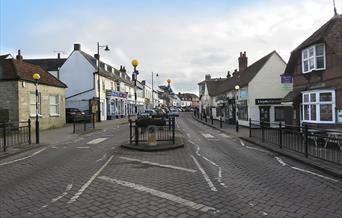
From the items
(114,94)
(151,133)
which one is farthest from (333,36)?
(114,94)

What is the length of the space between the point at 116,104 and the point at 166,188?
45.2 metres

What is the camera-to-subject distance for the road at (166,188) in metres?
5.70

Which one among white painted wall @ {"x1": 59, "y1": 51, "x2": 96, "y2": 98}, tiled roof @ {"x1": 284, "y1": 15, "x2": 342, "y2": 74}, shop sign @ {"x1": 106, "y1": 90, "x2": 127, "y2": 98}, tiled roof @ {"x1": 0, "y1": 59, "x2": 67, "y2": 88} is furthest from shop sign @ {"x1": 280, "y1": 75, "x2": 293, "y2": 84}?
shop sign @ {"x1": 106, "y1": 90, "x2": 127, "y2": 98}

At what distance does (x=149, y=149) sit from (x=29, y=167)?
493cm

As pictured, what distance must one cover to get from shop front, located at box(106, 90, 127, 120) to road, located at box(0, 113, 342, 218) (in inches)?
1383

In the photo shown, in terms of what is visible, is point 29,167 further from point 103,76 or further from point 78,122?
point 103,76

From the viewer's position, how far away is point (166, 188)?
7.21 metres

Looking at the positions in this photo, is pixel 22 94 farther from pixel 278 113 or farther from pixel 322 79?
pixel 278 113

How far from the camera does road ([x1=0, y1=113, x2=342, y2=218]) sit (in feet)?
18.7

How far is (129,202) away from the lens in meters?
6.18

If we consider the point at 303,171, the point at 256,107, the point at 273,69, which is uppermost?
the point at 273,69

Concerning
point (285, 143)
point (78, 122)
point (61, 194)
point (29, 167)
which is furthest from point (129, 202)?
point (78, 122)

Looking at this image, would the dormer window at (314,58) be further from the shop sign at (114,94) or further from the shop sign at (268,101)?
the shop sign at (114,94)

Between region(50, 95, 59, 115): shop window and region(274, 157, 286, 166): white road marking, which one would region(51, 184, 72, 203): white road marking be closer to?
region(274, 157, 286, 166): white road marking
